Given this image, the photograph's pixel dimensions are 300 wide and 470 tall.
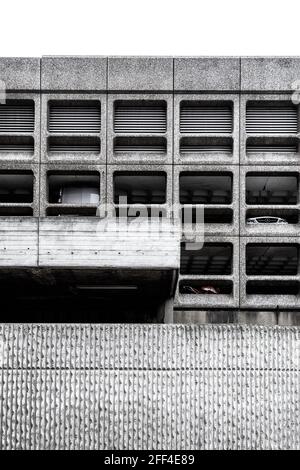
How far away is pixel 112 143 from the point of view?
24844 mm

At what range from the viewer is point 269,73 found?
24906mm

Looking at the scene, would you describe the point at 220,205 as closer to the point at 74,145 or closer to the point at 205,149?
the point at 205,149

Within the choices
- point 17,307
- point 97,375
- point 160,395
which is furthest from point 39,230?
point 17,307

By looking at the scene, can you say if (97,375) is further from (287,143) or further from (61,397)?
(287,143)

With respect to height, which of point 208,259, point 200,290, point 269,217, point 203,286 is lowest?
point 200,290

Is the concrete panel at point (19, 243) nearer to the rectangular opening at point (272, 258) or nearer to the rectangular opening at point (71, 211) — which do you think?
the rectangular opening at point (71, 211)

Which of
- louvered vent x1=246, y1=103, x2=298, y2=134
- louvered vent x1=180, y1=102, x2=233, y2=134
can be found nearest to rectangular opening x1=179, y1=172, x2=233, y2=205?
louvered vent x1=180, y1=102, x2=233, y2=134

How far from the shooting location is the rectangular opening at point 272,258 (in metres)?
25.4

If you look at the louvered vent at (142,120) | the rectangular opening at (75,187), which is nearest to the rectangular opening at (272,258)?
the louvered vent at (142,120)

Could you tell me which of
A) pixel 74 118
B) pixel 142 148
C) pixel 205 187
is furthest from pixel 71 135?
pixel 205 187

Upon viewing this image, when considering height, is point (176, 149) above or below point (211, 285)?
above

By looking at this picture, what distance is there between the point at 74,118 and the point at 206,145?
5.27m
